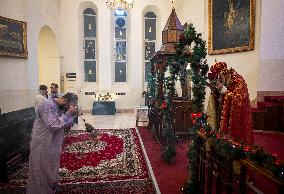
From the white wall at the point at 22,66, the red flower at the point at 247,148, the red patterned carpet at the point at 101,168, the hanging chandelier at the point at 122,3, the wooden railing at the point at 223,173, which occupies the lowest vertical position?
the red patterned carpet at the point at 101,168

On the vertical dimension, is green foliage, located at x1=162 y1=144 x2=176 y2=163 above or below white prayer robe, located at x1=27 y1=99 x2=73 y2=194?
below

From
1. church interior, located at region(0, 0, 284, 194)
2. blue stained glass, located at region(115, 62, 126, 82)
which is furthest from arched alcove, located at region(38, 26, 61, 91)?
blue stained glass, located at region(115, 62, 126, 82)

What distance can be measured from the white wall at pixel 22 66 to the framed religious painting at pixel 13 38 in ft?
0.72

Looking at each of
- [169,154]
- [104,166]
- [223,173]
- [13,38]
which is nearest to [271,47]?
[169,154]

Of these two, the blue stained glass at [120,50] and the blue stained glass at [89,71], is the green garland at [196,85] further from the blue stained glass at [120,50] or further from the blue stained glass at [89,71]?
the blue stained glass at [89,71]

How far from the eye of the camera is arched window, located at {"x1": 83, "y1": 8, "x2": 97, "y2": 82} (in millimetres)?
16031

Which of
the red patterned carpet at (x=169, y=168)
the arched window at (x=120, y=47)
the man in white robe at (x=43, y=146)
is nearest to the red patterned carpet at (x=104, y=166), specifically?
the red patterned carpet at (x=169, y=168)

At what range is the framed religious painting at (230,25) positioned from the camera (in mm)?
8930

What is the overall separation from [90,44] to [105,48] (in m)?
1.17

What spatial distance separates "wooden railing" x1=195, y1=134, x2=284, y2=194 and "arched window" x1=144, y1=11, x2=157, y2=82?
1255 centimetres

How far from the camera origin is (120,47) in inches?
640

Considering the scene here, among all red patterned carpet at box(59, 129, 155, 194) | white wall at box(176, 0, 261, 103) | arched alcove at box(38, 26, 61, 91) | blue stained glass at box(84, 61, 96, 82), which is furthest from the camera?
blue stained glass at box(84, 61, 96, 82)

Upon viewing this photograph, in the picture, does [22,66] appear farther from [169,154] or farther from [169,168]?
[169,168]

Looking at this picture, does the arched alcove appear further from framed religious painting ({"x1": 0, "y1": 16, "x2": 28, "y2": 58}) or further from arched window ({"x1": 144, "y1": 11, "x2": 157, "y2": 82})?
arched window ({"x1": 144, "y1": 11, "x2": 157, "y2": 82})
